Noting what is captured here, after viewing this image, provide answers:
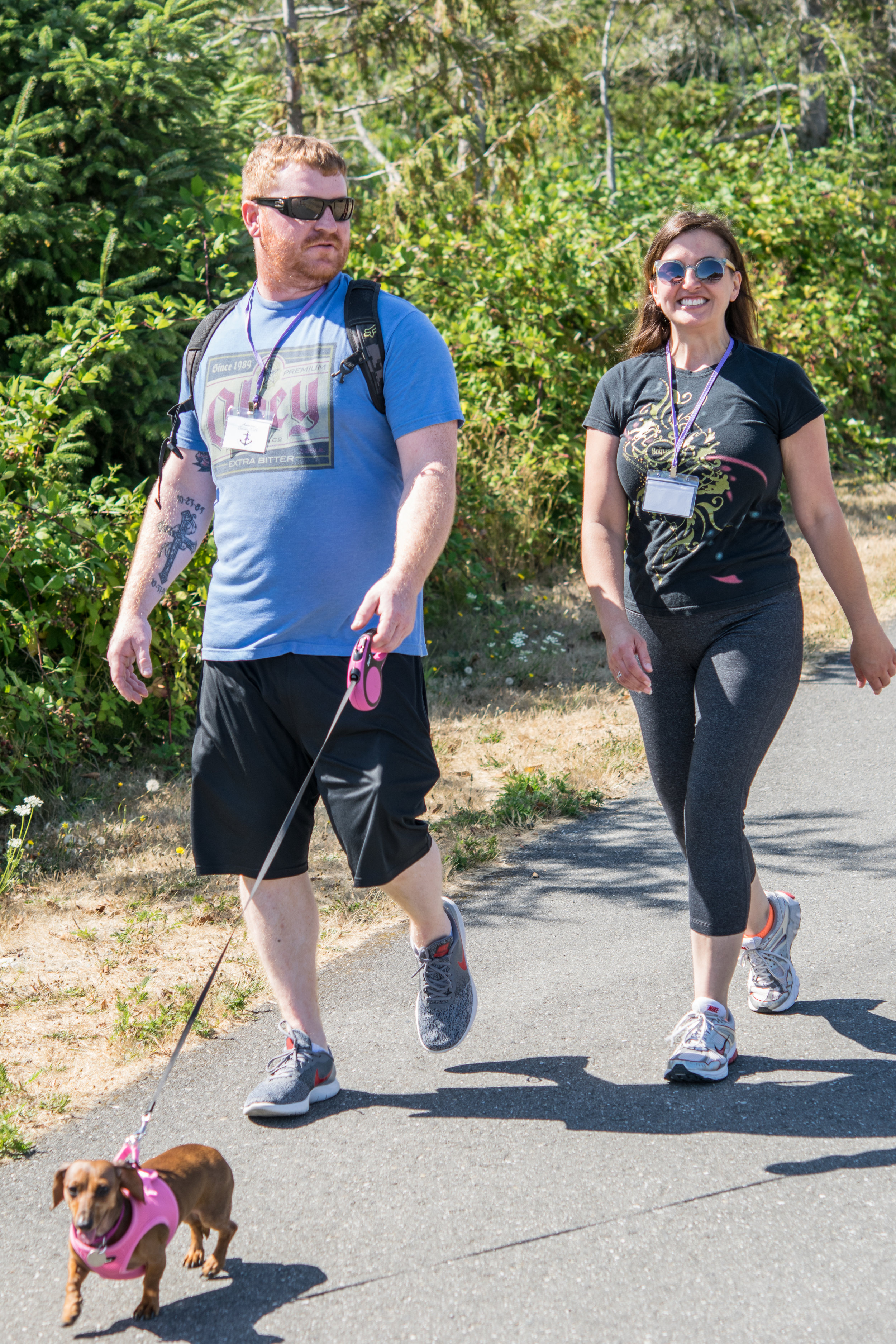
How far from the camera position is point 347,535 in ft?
8.52

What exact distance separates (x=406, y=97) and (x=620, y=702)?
730cm

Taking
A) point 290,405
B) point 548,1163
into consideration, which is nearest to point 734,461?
point 290,405

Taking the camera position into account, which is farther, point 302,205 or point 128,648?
point 128,648

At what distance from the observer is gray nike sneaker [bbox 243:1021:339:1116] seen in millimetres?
2762

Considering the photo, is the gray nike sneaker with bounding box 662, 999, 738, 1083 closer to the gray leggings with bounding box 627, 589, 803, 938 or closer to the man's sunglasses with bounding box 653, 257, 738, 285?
the gray leggings with bounding box 627, 589, 803, 938

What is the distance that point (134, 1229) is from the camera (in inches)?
78.3

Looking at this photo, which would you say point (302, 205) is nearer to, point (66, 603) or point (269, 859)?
point (269, 859)

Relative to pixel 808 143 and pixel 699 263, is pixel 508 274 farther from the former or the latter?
pixel 808 143

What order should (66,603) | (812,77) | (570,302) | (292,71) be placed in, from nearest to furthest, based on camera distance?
1. (66,603)
2. (570,302)
3. (292,71)
4. (812,77)

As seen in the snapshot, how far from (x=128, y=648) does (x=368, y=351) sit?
867mm

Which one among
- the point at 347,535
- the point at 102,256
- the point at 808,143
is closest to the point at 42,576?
the point at 102,256

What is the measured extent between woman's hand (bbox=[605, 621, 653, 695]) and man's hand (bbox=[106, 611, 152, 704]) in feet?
3.44

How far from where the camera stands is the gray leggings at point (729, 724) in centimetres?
275

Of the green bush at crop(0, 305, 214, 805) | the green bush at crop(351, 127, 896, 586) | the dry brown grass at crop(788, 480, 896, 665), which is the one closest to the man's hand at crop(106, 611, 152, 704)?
the green bush at crop(0, 305, 214, 805)
